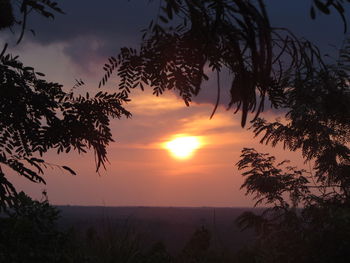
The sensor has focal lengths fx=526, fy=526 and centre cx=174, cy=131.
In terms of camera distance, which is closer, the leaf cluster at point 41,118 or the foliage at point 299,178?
the leaf cluster at point 41,118

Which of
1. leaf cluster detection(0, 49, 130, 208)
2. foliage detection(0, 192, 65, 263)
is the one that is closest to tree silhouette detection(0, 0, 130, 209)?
leaf cluster detection(0, 49, 130, 208)

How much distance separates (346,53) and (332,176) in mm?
3552

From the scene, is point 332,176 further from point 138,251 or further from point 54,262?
point 54,262

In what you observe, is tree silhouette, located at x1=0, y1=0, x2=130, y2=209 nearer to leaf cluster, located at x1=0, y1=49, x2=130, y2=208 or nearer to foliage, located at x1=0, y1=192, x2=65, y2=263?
leaf cluster, located at x1=0, y1=49, x2=130, y2=208

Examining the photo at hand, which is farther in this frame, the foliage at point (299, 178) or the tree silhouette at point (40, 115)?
the foliage at point (299, 178)

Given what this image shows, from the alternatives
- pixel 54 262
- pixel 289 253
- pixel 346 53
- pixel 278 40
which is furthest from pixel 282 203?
pixel 278 40

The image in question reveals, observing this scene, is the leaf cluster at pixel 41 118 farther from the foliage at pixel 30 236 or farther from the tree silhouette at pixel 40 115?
the foliage at pixel 30 236

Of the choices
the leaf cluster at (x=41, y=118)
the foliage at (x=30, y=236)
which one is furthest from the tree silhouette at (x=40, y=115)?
the foliage at (x=30, y=236)

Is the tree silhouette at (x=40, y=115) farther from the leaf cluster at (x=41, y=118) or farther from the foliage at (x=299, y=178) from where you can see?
the foliage at (x=299, y=178)

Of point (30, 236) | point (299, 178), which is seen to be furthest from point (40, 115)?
point (299, 178)

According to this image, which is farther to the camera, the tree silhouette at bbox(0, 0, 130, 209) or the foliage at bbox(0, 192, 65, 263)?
the foliage at bbox(0, 192, 65, 263)

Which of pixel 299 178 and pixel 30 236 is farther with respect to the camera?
pixel 299 178

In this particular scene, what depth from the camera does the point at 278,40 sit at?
341 cm

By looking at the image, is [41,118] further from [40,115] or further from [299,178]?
[299,178]
